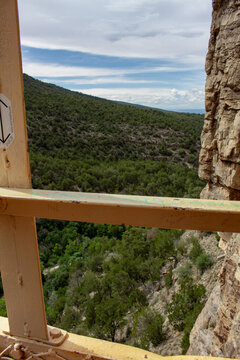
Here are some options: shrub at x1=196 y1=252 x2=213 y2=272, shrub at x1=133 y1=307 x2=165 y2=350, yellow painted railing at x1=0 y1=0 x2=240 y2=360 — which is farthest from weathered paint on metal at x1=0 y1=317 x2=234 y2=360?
shrub at x1=196 y1=252 x2=213 y2=272

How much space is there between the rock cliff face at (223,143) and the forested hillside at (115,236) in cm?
322

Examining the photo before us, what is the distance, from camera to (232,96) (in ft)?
12.1

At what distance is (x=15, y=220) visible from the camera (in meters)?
1.24

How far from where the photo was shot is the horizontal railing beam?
39.3 inches

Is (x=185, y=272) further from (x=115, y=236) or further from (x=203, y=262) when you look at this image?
(x=115, y=236)

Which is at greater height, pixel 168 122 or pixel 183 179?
pixel 168 122

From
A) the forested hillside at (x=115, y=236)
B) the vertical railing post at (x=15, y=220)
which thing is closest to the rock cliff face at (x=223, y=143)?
the vertical railing post at (x=15, y=220)

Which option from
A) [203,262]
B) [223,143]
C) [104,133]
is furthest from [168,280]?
[104,133]

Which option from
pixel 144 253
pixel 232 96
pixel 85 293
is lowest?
pixel 85 293

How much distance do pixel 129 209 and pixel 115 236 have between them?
55.7ft

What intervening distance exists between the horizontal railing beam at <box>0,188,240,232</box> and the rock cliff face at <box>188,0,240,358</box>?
243cm

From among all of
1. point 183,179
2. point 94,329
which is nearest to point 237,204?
point 94,329

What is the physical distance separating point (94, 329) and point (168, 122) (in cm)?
2665

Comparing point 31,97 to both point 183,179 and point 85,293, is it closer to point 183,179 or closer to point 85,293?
point 183,179
